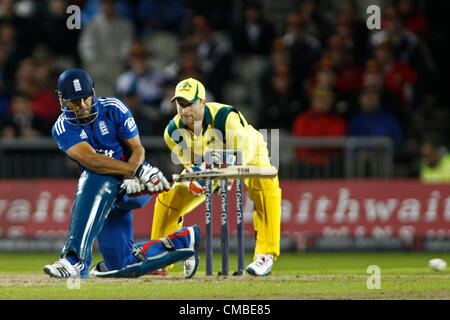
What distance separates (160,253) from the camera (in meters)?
9.98

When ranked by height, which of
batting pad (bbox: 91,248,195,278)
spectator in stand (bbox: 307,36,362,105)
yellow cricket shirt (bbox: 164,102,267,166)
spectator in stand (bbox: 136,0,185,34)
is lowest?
batting pad (bbox: 91,248,195,278)

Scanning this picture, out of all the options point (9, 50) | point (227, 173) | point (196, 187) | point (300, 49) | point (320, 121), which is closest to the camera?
point (227, 173)

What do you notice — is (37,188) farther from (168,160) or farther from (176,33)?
(176,33)

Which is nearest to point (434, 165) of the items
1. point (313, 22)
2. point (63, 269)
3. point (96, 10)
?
point (313, 22)

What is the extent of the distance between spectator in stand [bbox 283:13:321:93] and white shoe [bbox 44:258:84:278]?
32.7 feet

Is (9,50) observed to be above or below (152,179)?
above

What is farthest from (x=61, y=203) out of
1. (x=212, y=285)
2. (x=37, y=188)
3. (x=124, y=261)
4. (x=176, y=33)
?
(x=212, y=285)

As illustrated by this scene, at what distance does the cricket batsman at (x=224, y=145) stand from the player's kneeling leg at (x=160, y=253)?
1.00 ft

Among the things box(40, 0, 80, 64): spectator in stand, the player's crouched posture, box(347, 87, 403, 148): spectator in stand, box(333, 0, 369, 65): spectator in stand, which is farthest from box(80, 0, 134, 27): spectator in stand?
the player's crouched posture

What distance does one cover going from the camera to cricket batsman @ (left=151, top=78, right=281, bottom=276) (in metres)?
10.1

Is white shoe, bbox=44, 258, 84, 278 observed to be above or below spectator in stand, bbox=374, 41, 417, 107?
below

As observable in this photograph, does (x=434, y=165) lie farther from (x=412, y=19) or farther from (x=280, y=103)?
(x=412, y=19)

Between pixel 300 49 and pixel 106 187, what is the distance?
10162 mm

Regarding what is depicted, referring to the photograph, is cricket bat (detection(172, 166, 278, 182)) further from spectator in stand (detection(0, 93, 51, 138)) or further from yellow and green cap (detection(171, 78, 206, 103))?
spectator in stand (detection(0, 93, 51, 138))
